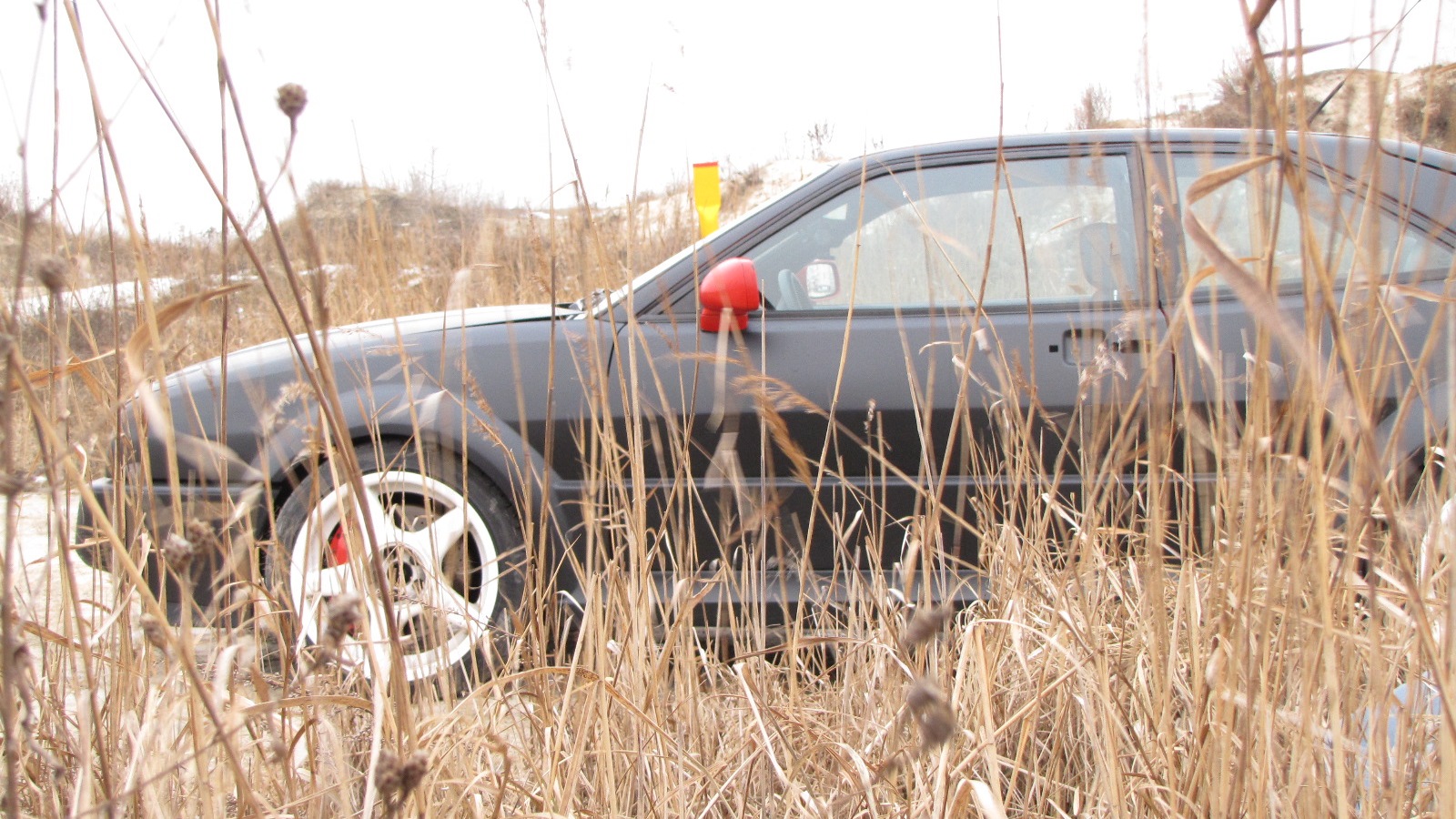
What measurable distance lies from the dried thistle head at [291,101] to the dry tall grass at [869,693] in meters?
0.07

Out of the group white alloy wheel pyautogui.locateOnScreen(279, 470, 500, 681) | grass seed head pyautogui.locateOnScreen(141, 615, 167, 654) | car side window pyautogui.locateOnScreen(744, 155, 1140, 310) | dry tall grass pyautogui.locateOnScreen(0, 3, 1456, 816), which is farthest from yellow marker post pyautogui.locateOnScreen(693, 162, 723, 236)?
grass seed head pyautogui.locateOnScreen(141, 615, 167, 654)

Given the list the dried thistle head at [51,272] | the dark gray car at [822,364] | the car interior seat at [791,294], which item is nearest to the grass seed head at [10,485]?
the dried thistle head at [51,272]

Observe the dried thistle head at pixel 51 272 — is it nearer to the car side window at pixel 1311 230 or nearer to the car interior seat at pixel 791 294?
the car side window at pixel 1311 230

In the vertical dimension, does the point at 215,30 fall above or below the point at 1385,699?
above

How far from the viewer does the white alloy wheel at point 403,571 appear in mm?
950

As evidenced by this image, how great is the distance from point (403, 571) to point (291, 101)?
4.21ft

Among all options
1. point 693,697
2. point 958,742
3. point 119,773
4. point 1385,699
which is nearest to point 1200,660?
point 1385,699

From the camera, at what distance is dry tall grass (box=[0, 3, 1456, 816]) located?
751 millimetres

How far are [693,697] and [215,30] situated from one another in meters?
0.86

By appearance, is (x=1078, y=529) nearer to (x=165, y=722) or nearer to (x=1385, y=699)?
(x=1385, y=699)

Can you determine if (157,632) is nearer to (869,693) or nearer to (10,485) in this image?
(10,485)

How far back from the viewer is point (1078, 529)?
1.18 meters

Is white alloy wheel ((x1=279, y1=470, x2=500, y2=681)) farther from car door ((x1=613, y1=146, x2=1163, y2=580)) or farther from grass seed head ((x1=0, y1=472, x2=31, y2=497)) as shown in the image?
car door ((x1=613, y1=146, x2=1163, y2=580))

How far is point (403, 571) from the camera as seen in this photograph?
5.67 ft
